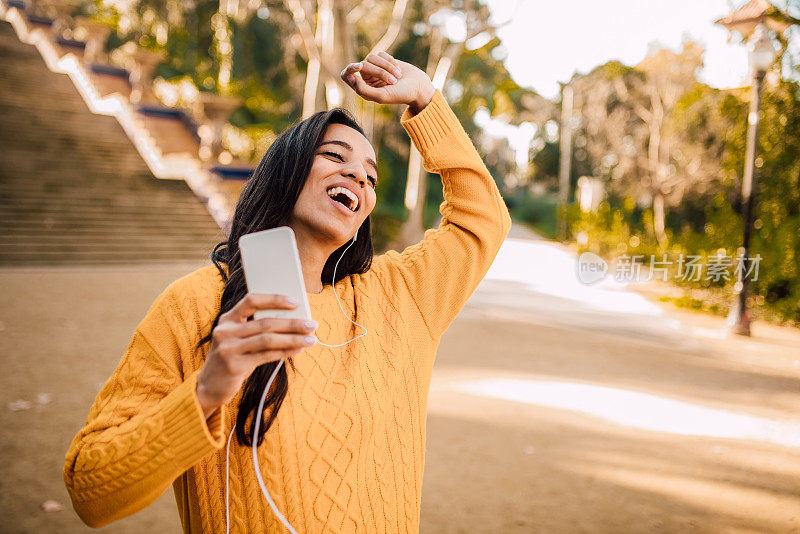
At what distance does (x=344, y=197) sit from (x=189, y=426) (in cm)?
70

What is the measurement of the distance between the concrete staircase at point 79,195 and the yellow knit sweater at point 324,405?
7.70 metres

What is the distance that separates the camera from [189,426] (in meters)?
1.02

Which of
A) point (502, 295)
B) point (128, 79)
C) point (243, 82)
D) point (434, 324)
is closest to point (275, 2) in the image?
point (243, 82)

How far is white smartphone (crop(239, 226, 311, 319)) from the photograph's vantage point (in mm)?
1020

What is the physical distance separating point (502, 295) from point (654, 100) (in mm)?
15647

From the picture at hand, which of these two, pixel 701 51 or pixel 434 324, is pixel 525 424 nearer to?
pixel 434 324

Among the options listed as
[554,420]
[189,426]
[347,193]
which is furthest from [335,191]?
[554,420]

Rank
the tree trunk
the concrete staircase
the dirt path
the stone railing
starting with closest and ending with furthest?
the dirt path → the concrete staircase → the stone railing → the tree trunk

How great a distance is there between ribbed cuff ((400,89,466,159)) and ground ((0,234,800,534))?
2233 millimetres

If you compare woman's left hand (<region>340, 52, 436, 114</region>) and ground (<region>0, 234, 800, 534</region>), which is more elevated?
woman's left hand (<region>340, 52, 436, 114</region>)

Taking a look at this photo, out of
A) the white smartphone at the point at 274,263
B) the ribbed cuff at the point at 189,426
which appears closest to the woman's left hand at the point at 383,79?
the white smartphone at the point at 274,263

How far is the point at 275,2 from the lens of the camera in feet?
72.8

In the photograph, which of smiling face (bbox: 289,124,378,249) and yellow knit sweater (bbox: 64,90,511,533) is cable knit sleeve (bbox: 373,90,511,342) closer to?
yellow knit sweater (bbox: 64,90,511,533)

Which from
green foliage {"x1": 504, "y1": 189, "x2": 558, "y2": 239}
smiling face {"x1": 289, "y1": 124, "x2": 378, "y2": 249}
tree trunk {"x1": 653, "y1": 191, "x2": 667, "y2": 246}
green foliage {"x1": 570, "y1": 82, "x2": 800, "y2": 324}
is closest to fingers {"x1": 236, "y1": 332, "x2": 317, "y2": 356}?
smiling face {"x1": 289, "y1": 124, "x2": 378, "y2": 249}
